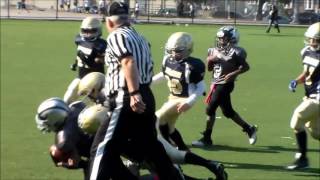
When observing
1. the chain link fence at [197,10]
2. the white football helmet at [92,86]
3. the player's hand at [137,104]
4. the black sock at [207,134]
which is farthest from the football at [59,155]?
the chain link fence at [197,10]

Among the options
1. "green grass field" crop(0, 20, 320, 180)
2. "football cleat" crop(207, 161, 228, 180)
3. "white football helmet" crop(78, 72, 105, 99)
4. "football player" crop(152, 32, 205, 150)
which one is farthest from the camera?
"football player" crop(152, 32, 205, 150)

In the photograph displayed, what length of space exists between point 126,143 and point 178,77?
2957mm

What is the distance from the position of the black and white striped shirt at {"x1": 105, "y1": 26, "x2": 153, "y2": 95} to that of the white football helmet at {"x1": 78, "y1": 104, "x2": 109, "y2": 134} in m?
0.27

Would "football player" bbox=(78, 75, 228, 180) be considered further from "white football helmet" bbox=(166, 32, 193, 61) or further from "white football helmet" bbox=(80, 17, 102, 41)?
"white football helmet" bbox=(80, 17, 102, 41)

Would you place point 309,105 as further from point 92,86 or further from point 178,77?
point 92,86

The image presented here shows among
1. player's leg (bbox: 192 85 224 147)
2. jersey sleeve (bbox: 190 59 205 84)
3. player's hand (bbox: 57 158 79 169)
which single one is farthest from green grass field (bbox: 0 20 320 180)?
player's hand (bbox: 57 158 79 169)

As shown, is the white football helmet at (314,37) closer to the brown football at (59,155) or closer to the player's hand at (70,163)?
the player's hand at (70,163)

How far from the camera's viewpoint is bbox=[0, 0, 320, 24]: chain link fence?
53125 mm

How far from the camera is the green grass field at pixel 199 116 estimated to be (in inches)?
367

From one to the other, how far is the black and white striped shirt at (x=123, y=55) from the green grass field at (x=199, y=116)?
7.47 ft

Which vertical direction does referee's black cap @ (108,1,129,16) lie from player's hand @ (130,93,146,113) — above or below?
above

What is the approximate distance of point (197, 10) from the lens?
2404 inches

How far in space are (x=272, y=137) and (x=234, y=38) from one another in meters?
1.76

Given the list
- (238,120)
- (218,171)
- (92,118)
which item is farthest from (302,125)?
(92,118)
